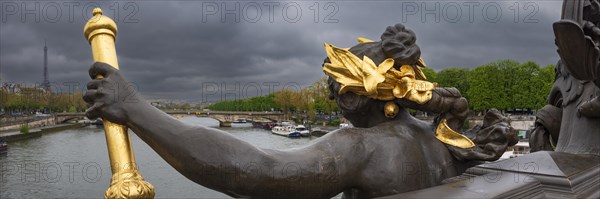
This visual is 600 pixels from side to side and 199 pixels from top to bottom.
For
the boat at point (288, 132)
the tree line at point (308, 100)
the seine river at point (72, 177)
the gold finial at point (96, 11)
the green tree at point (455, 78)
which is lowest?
the seine river at point (72, 177)

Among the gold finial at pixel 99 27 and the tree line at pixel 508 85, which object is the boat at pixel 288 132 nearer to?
the tree line at pixel 508 85

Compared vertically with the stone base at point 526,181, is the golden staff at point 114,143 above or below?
above

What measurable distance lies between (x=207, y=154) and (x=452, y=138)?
→ 122cm

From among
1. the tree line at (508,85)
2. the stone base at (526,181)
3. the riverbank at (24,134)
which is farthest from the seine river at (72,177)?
the tree line at (508,85)

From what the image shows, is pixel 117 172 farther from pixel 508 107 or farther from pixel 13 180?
pixel 508 107

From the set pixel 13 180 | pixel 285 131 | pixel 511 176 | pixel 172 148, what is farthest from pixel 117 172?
A: pixel 285 131

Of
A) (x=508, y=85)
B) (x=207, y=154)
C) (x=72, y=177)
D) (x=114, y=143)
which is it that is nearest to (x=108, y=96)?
(x=114, y=143)

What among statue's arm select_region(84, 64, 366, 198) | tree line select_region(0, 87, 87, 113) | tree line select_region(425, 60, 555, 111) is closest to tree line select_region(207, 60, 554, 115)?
tree line select_region(425, 60, 555, 111)

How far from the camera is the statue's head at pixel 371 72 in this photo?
2020 mm

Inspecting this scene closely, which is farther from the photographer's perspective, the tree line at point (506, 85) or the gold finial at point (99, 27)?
the tree line at point (506, 85)

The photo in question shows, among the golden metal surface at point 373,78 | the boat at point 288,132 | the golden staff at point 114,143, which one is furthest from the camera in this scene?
the boat at point 288,132

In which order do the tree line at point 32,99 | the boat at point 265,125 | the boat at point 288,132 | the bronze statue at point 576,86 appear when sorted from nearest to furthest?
1. the bronze statue at point 576,86
2. the boat at point 288,132
3. the tree line at point 32,99
4. the boat at point 265,125

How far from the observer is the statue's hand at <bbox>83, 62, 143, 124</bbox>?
1719 mm

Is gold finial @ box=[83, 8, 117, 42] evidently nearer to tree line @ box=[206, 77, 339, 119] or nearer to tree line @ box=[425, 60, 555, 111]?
tree line @ box=[206, 77, 339, 119]
